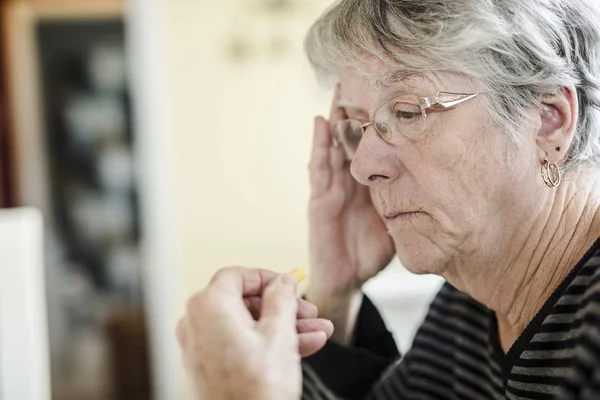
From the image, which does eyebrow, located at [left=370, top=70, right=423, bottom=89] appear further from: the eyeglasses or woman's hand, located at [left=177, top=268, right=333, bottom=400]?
woman's hand, located at [left=177, top=268, right=333, bottom=400]

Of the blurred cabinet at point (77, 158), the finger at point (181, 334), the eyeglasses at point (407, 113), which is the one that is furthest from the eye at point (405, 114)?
the blurred cabinet at point (77, 158)

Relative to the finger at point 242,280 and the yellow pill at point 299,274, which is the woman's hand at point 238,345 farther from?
the yellow pill at point 299,274

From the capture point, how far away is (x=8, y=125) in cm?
469

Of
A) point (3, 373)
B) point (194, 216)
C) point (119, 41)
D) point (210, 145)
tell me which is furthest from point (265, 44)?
point (3, 373)

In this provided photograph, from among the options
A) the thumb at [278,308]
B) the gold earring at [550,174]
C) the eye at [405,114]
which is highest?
the eye at [405,114]

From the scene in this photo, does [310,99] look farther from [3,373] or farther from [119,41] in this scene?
[3,373]

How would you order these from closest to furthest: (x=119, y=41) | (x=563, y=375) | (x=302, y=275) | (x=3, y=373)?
(x=563, y=375), (x=302, y=275), (x=3, y=373), (x=119, y=41)

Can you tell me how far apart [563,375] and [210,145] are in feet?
9.06

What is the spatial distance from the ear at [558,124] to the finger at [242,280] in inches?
16.4

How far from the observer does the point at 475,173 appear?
38.3 inches

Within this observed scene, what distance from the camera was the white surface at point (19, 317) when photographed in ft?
4.09

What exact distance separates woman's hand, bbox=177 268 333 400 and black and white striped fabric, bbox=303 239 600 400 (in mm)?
352

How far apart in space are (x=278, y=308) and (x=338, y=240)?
501mm

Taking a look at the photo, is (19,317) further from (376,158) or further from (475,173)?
(475,173)
